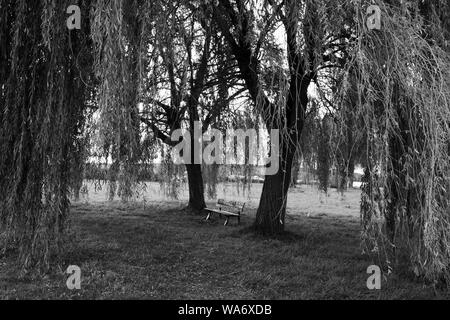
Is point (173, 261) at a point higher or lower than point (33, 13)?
lower

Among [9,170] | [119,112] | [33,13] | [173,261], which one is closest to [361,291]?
[173,261]

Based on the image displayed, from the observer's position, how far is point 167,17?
341 centimetres

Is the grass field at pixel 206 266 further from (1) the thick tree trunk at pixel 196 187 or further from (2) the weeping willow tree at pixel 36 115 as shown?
(1) the thick tree trunk at pixel 196 187

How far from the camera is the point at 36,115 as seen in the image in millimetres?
3164

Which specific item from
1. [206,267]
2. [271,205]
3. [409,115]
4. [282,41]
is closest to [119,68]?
[409,115]

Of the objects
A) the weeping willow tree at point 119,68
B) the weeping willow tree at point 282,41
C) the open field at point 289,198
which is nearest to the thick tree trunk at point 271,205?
the open field at point 289,198

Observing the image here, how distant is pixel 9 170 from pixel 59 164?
429 mm

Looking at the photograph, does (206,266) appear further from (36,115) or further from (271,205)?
(36,115)

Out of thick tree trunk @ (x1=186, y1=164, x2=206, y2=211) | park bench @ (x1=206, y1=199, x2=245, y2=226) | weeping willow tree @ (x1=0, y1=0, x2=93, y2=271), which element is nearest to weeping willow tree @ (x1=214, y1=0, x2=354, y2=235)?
weeping willow tree @ (x1=0, y1=0, x2=93, y2=271)


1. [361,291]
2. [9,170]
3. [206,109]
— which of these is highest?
[206,109]

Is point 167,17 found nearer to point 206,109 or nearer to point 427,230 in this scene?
point 427,230

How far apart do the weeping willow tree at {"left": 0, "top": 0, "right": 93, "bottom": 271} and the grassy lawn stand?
1004 mm

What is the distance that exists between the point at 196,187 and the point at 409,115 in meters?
7.85

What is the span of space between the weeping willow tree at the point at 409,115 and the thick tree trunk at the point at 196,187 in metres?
7.29
